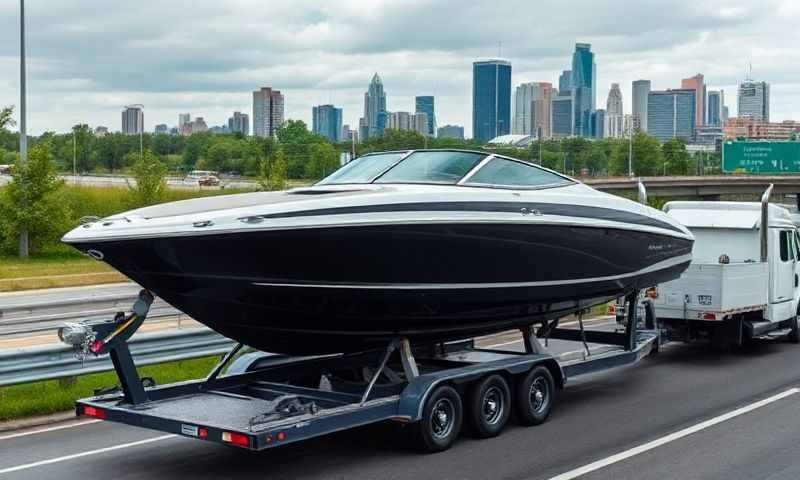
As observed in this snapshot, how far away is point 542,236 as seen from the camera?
1124 cm

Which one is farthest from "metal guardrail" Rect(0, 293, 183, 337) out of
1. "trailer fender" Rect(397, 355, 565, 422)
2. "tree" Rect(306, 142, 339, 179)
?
"tree" Rect(306, 142, 339, 179)

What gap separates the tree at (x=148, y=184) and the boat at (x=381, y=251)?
1311 inches

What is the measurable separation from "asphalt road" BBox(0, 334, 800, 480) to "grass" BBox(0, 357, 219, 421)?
773 millimetres

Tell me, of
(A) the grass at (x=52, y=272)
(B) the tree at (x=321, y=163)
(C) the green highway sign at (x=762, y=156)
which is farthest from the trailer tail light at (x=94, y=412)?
(C) the green highway sign at (x=762, y=156)

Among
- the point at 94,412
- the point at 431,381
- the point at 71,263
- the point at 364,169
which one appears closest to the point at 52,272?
the point at 71,263

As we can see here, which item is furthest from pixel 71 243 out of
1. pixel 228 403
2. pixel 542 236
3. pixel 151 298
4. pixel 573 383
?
pixel 573 383

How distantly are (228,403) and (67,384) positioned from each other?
3.50m

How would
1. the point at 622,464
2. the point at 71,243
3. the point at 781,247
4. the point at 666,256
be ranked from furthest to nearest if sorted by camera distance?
1. the point at 781,247
2. the point at 666,256
3. the point at 622,464
4. the point at 71,243

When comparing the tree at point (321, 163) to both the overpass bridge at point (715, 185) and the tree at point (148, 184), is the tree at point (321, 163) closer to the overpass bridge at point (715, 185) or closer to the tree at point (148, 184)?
the overpass bridge at point (715, 185)

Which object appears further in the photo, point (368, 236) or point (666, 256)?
point (666, 256)

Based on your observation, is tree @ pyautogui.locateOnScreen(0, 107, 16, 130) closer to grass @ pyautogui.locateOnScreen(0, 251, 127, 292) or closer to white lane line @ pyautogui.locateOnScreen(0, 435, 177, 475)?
grass @ pyautogui.locateOnScreen(0, 251, 127, 292)

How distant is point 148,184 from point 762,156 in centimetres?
4253

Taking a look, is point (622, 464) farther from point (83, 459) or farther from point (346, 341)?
point (83, 459)

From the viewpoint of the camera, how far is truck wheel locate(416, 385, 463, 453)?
10102 millimetres
